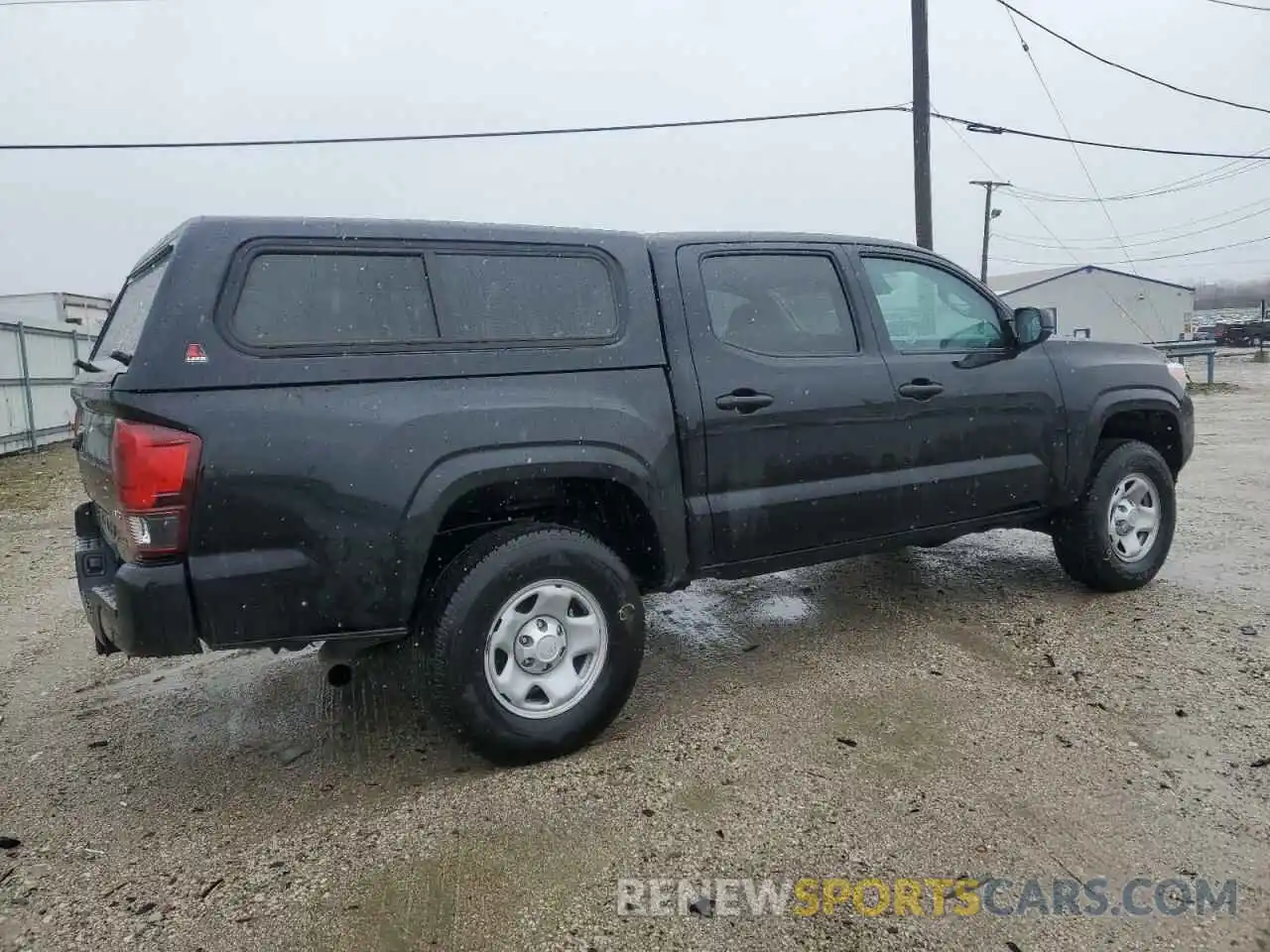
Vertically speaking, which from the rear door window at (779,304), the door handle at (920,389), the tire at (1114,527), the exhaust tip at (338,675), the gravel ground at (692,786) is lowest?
the gravel ground at (692,786)

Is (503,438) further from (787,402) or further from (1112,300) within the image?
(1112,300)

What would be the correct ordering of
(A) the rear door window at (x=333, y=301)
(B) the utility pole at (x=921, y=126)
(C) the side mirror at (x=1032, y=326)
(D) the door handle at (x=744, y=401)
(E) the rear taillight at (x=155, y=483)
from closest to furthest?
(E) the rear taillight at (x=155, y=483)
(A) the rear door window at (x=333, y=301)
(D) the door handle at (x=744, y=401)
(C) the side mirror at (x=1032, y=326)
(B) the utility pole at (x=921, y=126)

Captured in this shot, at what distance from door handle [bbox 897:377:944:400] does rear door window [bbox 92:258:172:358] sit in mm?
2960

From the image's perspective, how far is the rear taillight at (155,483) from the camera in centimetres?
259

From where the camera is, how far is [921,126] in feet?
49.4

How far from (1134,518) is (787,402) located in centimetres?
242

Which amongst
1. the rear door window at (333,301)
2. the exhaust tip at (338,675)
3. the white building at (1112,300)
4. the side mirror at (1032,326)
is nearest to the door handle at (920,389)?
the side mirror at (1032,326)

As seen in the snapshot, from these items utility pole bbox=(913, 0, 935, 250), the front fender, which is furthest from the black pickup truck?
utility pole bbox=(913, 0, 935, 250)

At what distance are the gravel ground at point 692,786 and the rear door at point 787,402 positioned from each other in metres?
0.72

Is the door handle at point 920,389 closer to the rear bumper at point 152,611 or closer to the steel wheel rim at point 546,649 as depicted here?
the steel wheel rim at point 546,649

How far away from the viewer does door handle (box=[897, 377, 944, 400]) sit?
13.3ft

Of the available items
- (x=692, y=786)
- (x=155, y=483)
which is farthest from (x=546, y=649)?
(x=155, y=483)

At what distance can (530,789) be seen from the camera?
9.86 ft

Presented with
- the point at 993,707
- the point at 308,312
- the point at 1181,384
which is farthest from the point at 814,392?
the point at 1181,384
